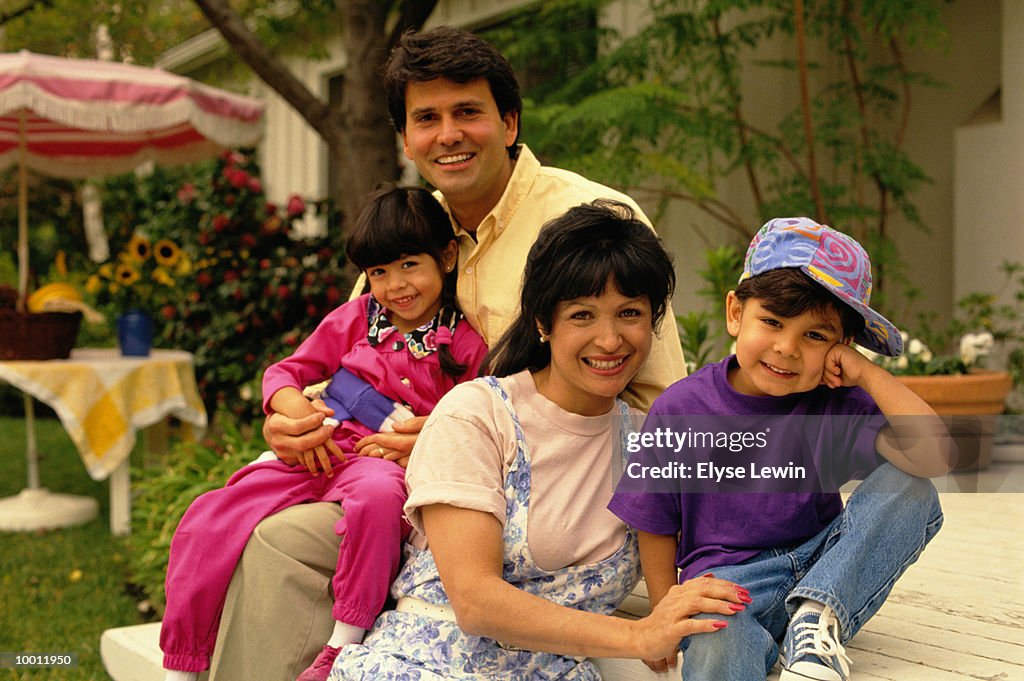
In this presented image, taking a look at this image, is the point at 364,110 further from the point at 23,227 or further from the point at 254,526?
the point at 254,526

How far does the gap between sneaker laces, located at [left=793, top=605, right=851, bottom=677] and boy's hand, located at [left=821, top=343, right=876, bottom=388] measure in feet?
1.34

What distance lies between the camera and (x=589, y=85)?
6.06m

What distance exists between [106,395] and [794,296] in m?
4.62

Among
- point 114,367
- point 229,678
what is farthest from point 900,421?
point 114,367

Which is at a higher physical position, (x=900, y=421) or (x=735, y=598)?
(x=900, y=421)

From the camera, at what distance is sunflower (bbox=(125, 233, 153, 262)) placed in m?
6.66

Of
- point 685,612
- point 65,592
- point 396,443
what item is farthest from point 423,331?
point 65,592

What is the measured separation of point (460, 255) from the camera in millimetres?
2844

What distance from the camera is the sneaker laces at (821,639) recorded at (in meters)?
1.91

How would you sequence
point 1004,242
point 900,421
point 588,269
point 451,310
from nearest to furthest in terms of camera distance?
point 900,421 → point 588,269 → point 451,310 → point 1004,242

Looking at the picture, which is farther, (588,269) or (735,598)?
(588,269)

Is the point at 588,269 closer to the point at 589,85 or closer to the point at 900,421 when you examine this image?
the point at 900,421

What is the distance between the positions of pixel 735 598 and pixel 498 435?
555mm

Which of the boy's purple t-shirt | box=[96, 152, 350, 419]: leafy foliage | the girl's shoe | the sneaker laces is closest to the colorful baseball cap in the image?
the boy's purple t-shirt
